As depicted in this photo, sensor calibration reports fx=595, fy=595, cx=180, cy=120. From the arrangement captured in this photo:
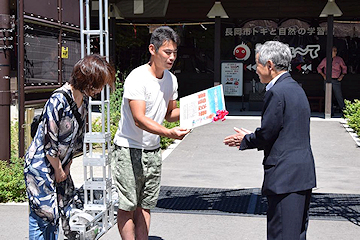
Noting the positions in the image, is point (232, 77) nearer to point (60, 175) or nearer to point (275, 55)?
point (275, 55)

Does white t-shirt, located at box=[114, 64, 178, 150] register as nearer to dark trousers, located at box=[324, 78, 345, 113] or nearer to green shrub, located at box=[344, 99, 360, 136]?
green shrub, located at box=[344, 99, 360, 136]

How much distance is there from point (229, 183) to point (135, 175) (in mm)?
3613

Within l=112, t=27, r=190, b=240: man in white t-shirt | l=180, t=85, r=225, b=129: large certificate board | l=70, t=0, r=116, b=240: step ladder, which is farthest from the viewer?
l=70, t=0, r=116, b=240: step ladder

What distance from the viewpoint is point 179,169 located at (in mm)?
9164

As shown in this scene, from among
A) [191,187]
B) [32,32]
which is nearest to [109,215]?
[191,187]

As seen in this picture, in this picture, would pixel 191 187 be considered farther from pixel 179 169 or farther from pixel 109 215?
pixel 109 215

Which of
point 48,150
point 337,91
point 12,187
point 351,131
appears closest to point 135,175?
point 48,150

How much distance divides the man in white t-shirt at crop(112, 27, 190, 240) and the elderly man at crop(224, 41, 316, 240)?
868 mm

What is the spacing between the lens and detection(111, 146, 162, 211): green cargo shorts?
15.9 ft

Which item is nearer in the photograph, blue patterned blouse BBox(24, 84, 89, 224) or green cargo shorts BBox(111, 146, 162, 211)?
blue patterned blouse BBox(24, 84, 89, 224)

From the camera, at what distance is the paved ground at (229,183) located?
238 inches

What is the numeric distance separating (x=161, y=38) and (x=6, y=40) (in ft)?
11.7

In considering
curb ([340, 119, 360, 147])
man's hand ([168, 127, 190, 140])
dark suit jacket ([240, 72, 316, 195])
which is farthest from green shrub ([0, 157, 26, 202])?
curb ([340, 119, 360, 147])

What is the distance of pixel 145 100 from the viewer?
4719 mm
